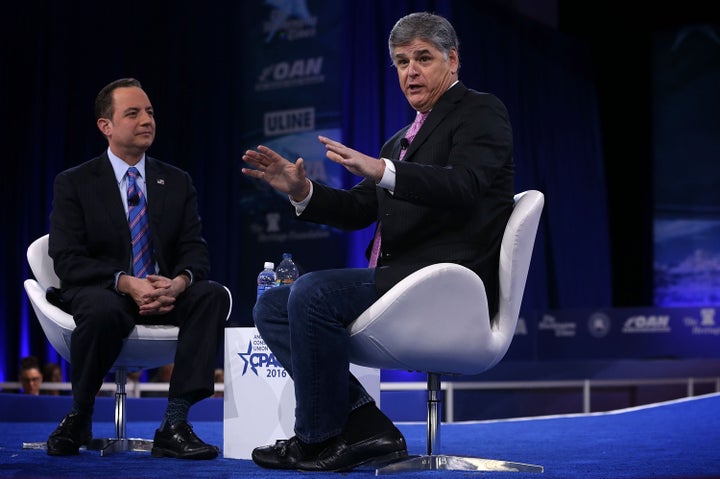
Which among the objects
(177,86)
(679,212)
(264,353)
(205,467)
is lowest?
(205,467)

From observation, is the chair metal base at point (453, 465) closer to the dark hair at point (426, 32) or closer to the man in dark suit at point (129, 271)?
the man in dark suit at point (129, 271)

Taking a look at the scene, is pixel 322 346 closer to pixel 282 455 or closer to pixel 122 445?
pixel 282 455

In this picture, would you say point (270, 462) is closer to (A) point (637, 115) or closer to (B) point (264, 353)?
(B) point (264, 353)

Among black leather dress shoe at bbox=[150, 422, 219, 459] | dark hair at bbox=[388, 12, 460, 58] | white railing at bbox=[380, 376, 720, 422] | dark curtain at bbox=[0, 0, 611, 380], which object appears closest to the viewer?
dark hair at bbox=[388, 12, 460, 58]

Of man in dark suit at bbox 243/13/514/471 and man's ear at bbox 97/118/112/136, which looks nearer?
man in dark suit at bbox 243/13/514/471

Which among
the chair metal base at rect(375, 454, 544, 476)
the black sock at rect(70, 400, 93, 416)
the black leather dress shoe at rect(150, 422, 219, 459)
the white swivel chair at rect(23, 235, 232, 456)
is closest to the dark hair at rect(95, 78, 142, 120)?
the white swivel chair at rect(23, 235, 232, 456)

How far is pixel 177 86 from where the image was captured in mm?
9898

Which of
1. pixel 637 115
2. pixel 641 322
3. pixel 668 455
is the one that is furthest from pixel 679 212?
pixel 668 455

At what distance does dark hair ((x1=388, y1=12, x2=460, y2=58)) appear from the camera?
2.67 meters

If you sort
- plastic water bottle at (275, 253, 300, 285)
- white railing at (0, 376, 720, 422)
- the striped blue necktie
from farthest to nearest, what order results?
white railing at (0, 376, 720, 422), plastic water bottle at (275, 253, 300, 285), the striped blue necktie

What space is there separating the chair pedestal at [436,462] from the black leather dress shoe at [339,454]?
0.13 ft

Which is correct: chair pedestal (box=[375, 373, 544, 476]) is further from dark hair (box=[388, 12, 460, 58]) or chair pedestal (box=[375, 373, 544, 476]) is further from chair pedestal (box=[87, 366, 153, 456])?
chair pedestal (box=[87, 366, 153, 456])

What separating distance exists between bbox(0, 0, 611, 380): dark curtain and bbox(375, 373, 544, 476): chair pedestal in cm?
571

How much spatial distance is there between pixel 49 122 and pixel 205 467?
7218 millimetres
